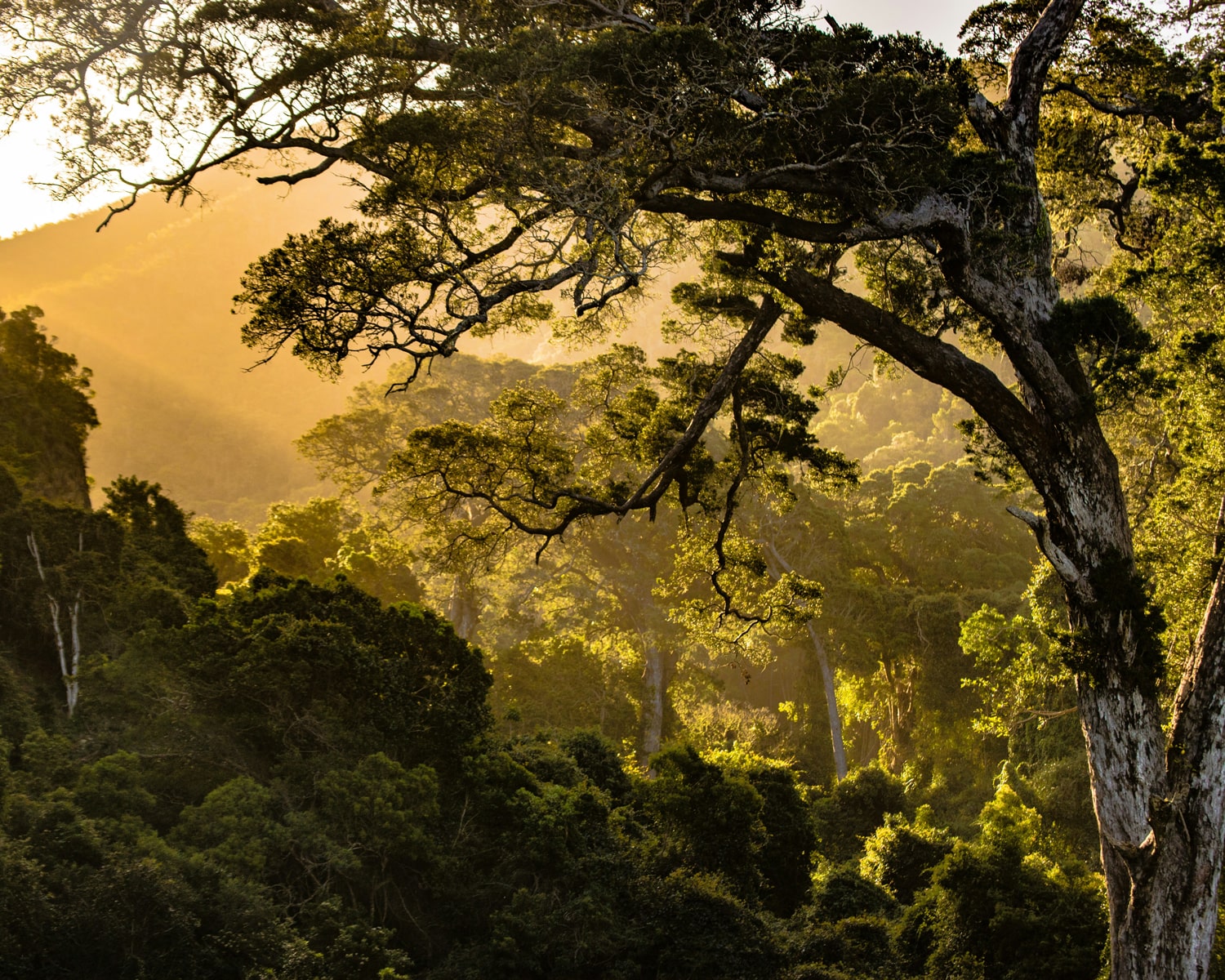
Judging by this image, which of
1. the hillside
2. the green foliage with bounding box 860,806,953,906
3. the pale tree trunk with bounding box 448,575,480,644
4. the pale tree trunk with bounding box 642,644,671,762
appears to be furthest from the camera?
the hillside

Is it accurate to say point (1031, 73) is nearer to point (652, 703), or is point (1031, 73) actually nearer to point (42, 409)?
point (42, 409)

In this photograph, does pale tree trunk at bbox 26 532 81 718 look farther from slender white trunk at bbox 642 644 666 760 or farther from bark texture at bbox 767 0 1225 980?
slender white trunk at bbox 642 644 666 760

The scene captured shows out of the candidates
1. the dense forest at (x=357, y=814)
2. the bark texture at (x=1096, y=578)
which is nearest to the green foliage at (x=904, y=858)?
the dense forest at (x=357, y=814)

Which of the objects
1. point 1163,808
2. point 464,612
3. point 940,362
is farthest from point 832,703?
point 940,362

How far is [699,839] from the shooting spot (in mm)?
12695

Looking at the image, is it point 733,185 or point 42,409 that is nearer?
point 733,185

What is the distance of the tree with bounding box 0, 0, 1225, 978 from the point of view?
6.52 meters

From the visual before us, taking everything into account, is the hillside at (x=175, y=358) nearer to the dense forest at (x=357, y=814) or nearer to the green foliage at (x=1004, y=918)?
the dense forest at (x=357, y=814)

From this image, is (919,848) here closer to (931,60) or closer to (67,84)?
(931,60)

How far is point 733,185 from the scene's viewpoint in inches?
267

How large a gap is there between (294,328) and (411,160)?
1.56 meters

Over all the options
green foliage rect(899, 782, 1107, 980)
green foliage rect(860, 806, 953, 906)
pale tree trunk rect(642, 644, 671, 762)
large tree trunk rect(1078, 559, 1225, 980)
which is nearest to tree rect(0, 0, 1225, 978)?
large tree trunk rect(1078, 559, 1225, 980)

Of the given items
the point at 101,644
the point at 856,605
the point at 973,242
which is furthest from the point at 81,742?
the point at 856,605

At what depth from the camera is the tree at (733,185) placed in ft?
21.4
